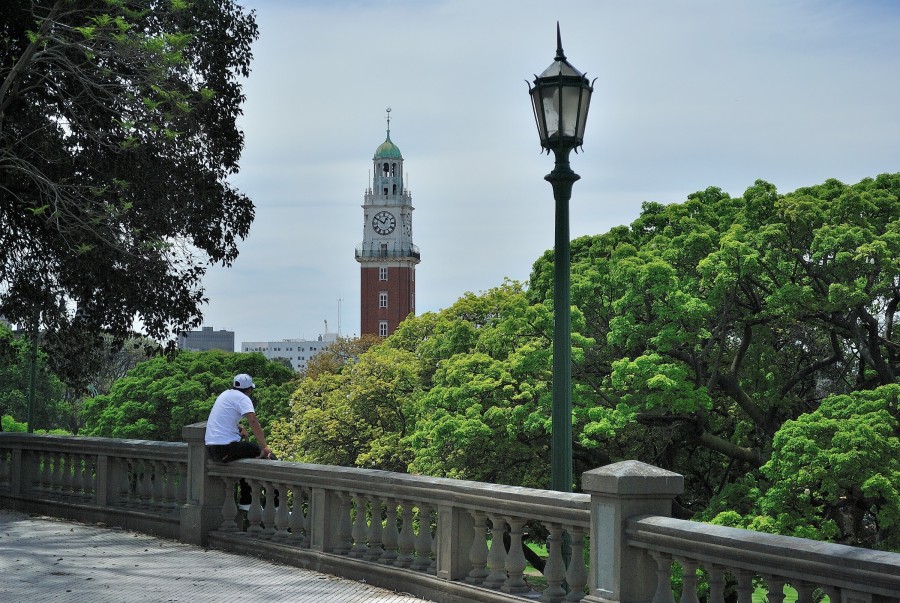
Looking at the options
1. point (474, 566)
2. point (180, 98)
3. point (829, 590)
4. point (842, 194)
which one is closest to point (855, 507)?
point (842, 194)

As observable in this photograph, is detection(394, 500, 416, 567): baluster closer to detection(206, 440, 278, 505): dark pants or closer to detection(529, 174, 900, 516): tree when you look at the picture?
detection(206, 440, 278, 505): dark pants

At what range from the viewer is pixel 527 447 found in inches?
1280

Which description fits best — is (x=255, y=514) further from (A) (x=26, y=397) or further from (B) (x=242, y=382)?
(A) (x=26, y=397)

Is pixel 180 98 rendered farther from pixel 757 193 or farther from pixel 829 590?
pixel 757 193

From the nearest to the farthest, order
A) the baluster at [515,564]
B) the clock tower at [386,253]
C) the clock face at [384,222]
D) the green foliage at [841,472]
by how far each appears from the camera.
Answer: the baluster at [515,564], the green foliage at [841,472], the clock tower at [386,253], the clock face at [384,222]

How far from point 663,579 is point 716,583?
415mm

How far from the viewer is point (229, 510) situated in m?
11.7

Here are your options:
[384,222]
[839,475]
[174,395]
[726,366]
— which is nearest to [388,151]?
[384,222]

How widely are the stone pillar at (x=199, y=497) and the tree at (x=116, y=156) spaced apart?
4.71 meters

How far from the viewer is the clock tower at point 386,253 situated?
127875 mm

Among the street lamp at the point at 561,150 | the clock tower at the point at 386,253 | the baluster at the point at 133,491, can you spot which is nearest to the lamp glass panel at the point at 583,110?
the street lamp at the point at 561,150

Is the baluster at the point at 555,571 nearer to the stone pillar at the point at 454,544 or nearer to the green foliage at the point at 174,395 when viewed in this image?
the stone pillar at the point at 454,544

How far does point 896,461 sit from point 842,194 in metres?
8.12

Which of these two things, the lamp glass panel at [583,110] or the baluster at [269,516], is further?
the baluster at [269,516]
